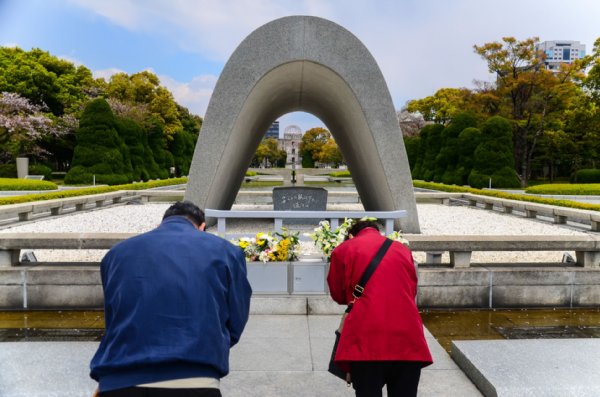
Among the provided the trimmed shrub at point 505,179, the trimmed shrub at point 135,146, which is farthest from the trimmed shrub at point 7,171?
the trimmed shrub at point 505,179

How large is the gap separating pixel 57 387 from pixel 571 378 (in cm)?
377

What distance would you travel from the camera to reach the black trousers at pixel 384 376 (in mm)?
2494

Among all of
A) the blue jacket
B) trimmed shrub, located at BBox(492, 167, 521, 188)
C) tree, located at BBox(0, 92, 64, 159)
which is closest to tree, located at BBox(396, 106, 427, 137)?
trimmed shrub, located at BBox(492, 167, 521, 188)

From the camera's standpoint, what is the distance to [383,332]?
2.45m

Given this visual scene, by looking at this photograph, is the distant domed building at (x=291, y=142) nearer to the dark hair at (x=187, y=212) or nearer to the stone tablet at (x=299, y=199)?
the stone tablet at (x=299, y=199)

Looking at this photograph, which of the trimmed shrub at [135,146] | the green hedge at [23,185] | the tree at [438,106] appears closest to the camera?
the green hedge at [23,185]

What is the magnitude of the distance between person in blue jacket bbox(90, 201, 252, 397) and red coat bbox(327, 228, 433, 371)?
2.72 ft

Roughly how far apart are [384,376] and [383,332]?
28 cm

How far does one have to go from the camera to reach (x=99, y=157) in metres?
29.0

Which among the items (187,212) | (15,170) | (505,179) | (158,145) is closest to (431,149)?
(505,179)

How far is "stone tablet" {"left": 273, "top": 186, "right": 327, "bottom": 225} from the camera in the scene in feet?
43.2

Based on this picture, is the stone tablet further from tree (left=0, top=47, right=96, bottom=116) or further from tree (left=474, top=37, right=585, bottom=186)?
tree (left=0, top=47, right=96, bottom=116)

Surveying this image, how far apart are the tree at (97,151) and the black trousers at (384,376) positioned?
1117 inches

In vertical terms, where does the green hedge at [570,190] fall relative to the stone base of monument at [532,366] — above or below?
above
